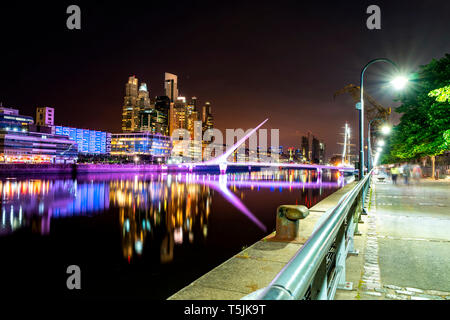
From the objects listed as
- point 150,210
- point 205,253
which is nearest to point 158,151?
point 150,210

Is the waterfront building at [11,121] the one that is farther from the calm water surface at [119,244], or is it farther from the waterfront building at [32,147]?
the calm water surface at [119,244]

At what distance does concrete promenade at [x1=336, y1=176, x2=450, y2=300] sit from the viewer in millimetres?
4477

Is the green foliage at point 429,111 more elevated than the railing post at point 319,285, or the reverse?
the green foliage at point 429,111

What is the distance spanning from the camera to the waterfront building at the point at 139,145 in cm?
17762

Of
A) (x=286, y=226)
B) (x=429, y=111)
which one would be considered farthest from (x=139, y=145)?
(x=286, y=226)

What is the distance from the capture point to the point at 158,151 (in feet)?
602

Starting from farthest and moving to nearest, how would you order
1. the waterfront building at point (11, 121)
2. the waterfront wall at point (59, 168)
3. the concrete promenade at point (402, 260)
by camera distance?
1. the waterfront building at point (11, 121)
2. the waterfront wall at point (59, 168)
3. the concrete promenade at point (402, 260)

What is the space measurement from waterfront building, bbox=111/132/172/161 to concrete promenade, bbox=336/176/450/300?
169206 mm

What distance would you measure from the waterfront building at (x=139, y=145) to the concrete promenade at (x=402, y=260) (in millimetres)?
169206

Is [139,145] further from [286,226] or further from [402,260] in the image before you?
[402,260]

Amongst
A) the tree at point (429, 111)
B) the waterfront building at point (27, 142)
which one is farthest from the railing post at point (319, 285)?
the waterfront building at point (27, 142)

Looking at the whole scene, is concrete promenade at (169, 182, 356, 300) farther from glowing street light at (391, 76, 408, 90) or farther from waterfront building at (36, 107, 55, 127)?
waterfront building at (36, 107, 55, 127)

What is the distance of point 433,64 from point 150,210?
2483cm

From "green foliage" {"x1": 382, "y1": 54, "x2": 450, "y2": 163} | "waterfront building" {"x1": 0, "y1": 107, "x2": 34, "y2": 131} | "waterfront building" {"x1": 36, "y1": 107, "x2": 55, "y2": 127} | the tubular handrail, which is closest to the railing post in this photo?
the tubular handrail
